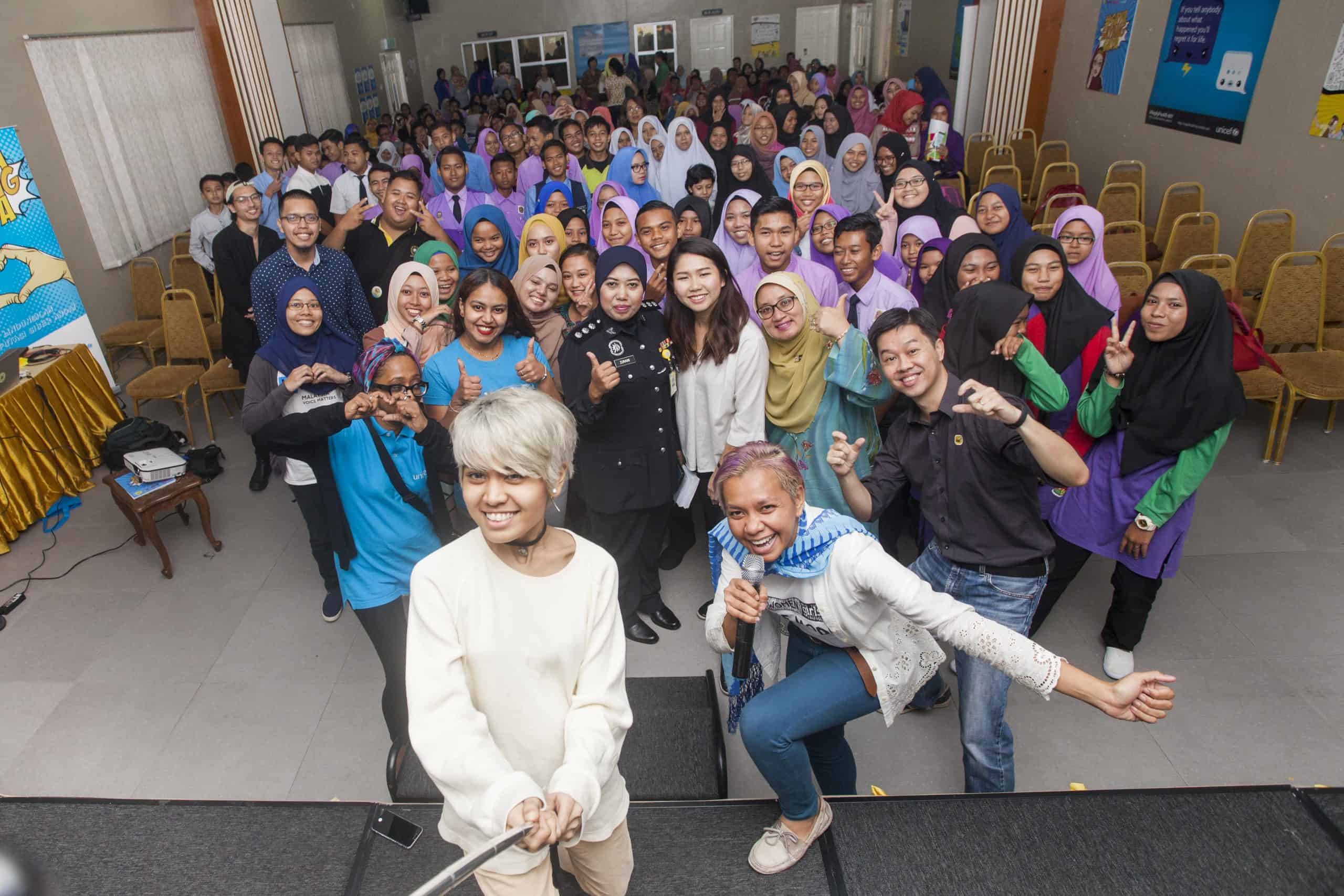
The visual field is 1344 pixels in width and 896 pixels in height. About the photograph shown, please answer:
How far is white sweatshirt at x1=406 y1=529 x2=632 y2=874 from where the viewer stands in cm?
139

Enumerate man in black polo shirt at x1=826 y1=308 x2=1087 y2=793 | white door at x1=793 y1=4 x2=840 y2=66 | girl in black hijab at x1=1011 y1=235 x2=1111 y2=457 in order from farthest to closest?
white door at x1=793 y1=4 x2=840 y2=66 → girl in black hijab at x1=1011 y1=235 x2=1111 y2=457 → man in black polo shirt at x1=826 y1=308 x2=1087 y2=793

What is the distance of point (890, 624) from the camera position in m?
1.89

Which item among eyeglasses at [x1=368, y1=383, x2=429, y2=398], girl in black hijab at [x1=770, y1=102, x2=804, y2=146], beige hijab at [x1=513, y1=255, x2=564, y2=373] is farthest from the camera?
girl in black hijab at [x1=770, y1=102, x2=804, y2=146]

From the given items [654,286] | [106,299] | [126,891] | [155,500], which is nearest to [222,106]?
[106,299]

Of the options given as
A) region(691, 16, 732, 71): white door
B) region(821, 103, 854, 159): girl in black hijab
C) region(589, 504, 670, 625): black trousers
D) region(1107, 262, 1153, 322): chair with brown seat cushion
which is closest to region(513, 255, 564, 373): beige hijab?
region(589, 504, 670, 625): black trousers

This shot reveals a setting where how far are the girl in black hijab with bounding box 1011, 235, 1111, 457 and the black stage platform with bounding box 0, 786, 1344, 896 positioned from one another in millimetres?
1322

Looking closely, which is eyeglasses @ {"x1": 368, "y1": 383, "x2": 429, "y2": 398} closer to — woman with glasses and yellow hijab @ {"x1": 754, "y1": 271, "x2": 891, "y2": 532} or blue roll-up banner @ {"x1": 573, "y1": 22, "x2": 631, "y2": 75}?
woman with glasses and yellow hijab @ {"x1": 754, "y1": 271, "x2": 891, "y2": 532}

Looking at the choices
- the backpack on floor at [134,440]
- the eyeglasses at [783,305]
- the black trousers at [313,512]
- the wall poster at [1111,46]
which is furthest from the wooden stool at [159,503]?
the wall poster at [1111,46]

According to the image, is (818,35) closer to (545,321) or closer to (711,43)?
(711,43)

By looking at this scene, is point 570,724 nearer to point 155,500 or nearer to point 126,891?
point 126,891

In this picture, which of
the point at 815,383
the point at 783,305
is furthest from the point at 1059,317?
the point at 783,305

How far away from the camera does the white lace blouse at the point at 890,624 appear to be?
66.2 inches

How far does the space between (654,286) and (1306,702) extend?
10.1 ft

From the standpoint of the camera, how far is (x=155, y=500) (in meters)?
3.92
